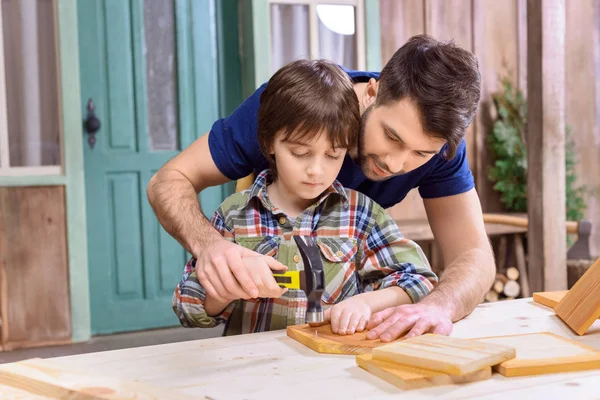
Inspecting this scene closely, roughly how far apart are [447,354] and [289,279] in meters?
0.33

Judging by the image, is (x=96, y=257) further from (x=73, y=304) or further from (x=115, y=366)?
(x=115, y=366)

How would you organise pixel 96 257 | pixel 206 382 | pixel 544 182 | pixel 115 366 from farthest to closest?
pixel 96 257 < pixel 544 182 < pixel 115 366 < pixel 206 382

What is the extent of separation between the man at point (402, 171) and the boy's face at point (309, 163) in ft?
0.56

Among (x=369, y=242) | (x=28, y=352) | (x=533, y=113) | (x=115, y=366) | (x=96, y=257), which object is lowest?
(x=28, y=352)

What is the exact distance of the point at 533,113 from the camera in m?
3.54

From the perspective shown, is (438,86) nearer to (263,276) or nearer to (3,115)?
(263,276)

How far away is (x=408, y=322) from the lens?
134 centimetres

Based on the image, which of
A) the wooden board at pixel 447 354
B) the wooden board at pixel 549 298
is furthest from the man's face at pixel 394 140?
the wooden board at pixel 447 354

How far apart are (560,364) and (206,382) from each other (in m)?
0.58

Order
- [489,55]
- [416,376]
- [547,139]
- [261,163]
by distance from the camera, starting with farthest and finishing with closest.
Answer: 1. [489,55]
2. [547,139]
3. [261,163]
4. [416,376]

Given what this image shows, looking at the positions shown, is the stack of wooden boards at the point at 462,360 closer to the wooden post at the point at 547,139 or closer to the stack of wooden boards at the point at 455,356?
the stack of wooden boards at the point at 455,356

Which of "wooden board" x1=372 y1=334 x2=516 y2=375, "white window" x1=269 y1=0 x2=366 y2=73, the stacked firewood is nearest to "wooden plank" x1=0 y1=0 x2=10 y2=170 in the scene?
"white window" x1=269 y1=0 x2=366 y2=73

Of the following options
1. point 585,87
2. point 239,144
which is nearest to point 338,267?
point 239,144

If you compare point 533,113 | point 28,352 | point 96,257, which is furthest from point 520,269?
point 28,352
